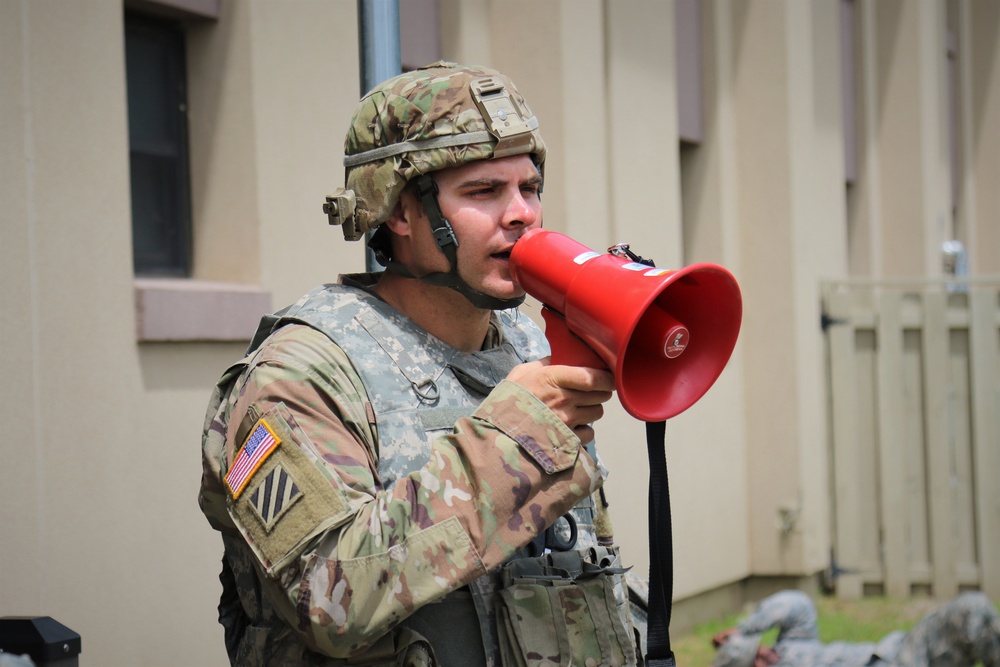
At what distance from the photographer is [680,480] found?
6367 mm

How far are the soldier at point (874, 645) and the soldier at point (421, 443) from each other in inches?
124

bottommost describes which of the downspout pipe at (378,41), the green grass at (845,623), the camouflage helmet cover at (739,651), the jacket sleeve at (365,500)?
the green grass at (845,623)

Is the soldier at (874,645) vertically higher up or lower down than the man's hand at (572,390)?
lower down

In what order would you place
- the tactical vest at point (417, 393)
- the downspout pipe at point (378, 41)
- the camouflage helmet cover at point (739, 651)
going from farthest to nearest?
the camouflage helmet cover at point (739, 651) < the downspout pipe at point (378, 41) < the tactical vest at point (417, 393)

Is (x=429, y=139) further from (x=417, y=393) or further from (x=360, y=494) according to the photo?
(x=360, y=494)

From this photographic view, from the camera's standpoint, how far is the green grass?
6.17 m

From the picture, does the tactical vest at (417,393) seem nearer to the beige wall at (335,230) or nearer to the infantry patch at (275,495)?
the infantry patch at (275,495)

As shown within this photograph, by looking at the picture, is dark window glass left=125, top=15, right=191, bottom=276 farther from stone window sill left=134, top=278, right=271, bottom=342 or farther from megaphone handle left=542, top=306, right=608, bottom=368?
megaphone handle left=542, top=306, right=608, bottom=368

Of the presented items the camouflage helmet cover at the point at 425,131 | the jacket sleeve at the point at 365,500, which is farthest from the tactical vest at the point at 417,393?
the camouflage helmet cover at the point at 425,131

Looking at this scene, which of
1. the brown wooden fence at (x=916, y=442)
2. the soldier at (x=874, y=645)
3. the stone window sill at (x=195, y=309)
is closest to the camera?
the stone window sill at (x=195, y=309)

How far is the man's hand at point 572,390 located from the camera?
1919 mm

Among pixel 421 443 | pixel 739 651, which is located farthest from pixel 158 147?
pixel 739 651

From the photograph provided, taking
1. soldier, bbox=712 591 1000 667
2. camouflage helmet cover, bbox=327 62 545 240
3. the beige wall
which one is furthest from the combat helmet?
soldier, bbox=712 591 1000 667

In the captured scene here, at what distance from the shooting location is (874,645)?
5.32 m
